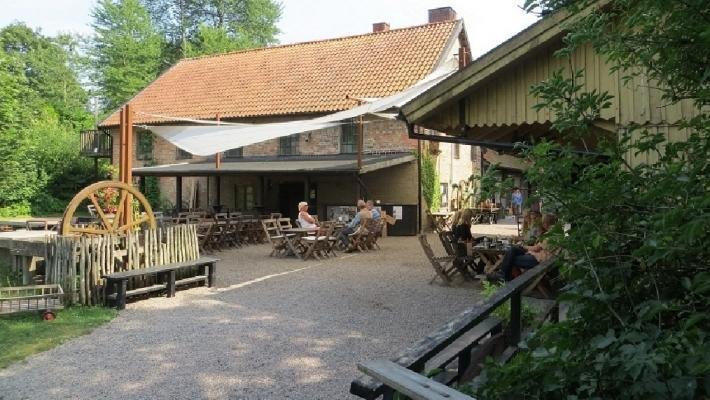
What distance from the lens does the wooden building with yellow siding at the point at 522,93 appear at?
18.4 ft

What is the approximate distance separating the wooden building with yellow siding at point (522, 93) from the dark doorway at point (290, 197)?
15655 millimetres

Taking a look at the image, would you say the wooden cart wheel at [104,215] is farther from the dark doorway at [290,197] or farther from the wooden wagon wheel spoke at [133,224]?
the dark doorway at [290,197]

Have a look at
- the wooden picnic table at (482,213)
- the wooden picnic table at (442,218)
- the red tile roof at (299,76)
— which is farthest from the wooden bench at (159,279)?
the wooden picnic table at (482,213)

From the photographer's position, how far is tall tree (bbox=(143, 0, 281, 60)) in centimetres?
4184

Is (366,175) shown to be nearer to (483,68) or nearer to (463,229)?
(463,229)

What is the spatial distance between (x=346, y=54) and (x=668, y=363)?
81.3ft

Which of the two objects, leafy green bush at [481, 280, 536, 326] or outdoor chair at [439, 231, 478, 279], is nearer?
leafy green bush at [481, 280, 536, 326]

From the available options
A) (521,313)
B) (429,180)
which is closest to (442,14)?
(429,180)

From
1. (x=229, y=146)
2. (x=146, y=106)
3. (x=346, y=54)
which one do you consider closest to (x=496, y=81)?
(x=229, y=146)

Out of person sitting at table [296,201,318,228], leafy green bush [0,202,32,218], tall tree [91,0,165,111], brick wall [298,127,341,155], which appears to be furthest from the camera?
tall tree [91,0,165,111]

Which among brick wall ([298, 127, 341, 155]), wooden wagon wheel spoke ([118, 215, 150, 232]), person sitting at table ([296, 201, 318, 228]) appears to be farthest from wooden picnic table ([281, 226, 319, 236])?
brick wall ([298, 127, 341, 155])

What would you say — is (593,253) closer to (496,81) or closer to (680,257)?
(680,257)

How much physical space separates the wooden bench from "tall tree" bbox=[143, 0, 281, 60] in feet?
111

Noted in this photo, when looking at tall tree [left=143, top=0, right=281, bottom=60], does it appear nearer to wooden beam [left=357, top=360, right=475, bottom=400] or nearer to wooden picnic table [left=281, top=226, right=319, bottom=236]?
wooden picnic table [left=281, top=226, right=319, bottom=236]
